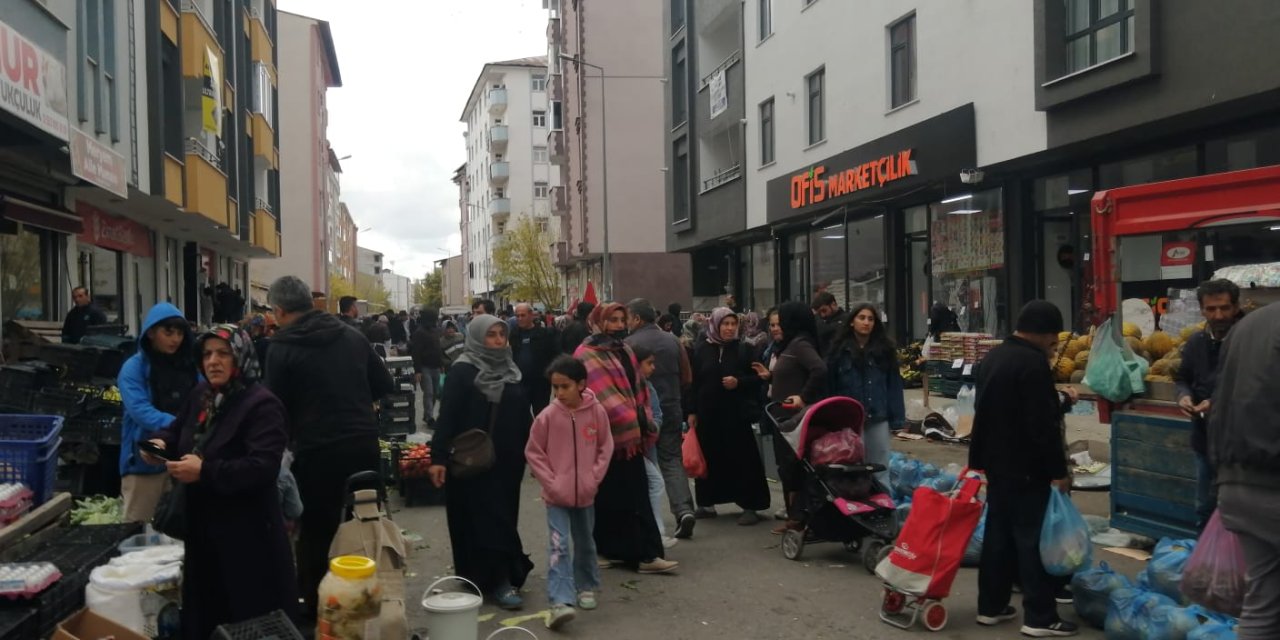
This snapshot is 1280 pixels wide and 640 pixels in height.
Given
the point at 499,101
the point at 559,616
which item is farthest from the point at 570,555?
the point at 499,101

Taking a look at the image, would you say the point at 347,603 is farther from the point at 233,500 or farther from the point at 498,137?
the point at 498,137

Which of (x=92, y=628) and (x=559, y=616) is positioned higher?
(x=92, y=628)

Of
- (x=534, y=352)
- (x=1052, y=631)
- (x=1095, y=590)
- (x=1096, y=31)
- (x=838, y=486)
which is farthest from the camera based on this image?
(x=1096, y=31)

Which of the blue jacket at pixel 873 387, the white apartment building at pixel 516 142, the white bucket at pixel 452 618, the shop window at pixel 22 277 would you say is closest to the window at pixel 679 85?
the shop window at pixel 22 277

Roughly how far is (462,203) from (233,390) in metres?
113

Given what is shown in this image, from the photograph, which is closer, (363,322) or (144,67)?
(144,67)

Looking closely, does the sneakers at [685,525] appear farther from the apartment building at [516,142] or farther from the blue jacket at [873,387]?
the apartment building at [516,142]

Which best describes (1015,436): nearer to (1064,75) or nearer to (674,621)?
(674,621)

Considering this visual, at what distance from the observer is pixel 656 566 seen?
7297 mm

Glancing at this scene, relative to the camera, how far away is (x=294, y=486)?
538cm

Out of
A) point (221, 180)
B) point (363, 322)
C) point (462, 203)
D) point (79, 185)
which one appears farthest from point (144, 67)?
point (462, 203)

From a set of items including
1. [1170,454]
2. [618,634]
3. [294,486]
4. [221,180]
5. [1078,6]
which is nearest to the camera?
[294,486]

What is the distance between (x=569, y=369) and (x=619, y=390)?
0.89m

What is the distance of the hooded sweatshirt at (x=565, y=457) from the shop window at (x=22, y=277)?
9.85 metres
